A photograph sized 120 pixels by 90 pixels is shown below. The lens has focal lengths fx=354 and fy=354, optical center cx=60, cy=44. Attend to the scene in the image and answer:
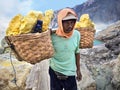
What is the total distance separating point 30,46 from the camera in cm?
411

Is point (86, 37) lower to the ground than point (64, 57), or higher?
lower

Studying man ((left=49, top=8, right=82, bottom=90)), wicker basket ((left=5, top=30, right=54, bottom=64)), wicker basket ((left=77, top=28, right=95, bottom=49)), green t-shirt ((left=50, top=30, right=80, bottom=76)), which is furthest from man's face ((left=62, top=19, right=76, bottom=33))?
wicker basket ((left=77, top=28, right=95, bottom=49))

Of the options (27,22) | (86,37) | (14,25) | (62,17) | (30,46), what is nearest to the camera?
(62,17)

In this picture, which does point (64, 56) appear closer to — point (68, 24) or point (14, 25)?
point (68, 24)

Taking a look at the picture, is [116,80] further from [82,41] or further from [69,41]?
[69,41]

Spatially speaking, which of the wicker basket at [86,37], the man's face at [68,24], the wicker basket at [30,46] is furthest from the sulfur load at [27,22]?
the man's face at [68,24]

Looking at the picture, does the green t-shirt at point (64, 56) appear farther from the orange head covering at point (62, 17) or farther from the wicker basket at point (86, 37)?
the wicker basket at point (86, 37)

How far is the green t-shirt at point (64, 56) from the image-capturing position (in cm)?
305

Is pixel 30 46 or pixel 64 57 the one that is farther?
pixel 30 46

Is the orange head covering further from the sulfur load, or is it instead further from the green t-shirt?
the sulfur load

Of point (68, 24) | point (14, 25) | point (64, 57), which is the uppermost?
point (68, 24)

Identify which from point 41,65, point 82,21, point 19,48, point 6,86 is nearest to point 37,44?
point 19,48

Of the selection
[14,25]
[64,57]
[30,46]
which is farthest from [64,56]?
[14,25]

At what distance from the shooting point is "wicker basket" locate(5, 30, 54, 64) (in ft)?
13.0
